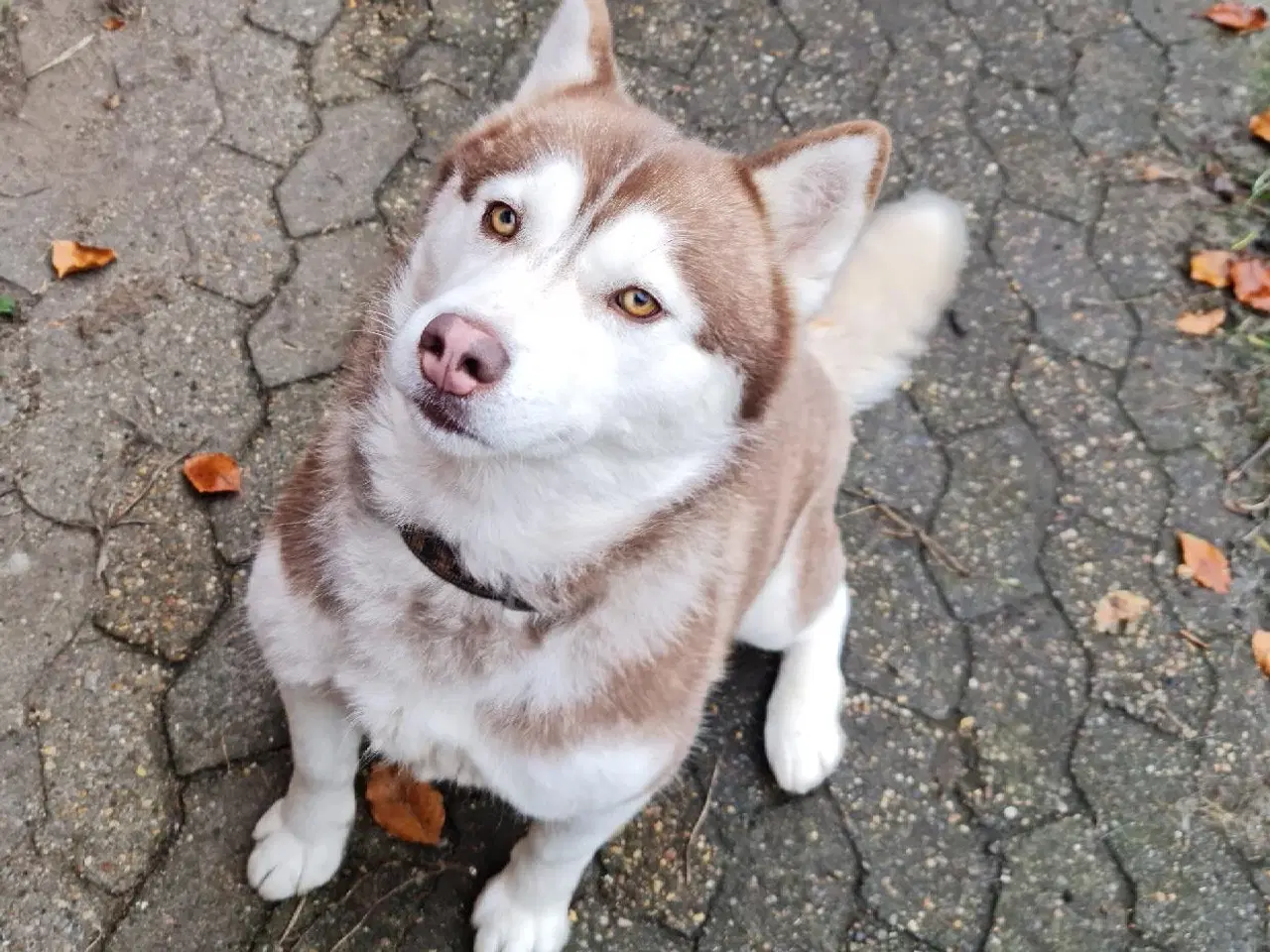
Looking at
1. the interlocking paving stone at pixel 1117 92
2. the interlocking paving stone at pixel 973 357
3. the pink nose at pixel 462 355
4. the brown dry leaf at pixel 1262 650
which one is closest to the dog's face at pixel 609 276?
the pink nose at pixel 462 355

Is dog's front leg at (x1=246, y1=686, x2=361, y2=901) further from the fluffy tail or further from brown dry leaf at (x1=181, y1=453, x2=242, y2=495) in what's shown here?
the fluffy tail

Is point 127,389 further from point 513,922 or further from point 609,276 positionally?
point 609,276

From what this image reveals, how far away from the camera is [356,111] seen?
149 inches

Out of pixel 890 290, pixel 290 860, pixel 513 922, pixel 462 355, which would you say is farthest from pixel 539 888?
pixel 890 290

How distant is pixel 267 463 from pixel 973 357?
→ 216cm

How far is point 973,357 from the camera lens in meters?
3.64

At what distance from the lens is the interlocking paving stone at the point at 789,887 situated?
2734 millimetres

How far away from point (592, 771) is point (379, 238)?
2.11m

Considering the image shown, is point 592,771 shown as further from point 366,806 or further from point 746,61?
point 746,61

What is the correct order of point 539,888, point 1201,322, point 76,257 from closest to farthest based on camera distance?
point 539,888 < point 76,257 < point 1201,322

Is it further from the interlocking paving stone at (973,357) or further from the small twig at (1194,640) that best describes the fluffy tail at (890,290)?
the small twig at (1194,640)

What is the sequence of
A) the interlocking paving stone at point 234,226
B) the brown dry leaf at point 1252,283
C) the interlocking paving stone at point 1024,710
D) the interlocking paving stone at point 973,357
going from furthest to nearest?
the brown dry leaf at point 1252,283 → the interlocking paving stone at point 973,357 → the interlocking paving stone at point 234,226 → the interlocking paving stone at point 1024,710

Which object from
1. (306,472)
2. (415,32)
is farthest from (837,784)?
(415,32)

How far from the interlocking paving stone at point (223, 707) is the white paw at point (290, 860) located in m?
0.24
